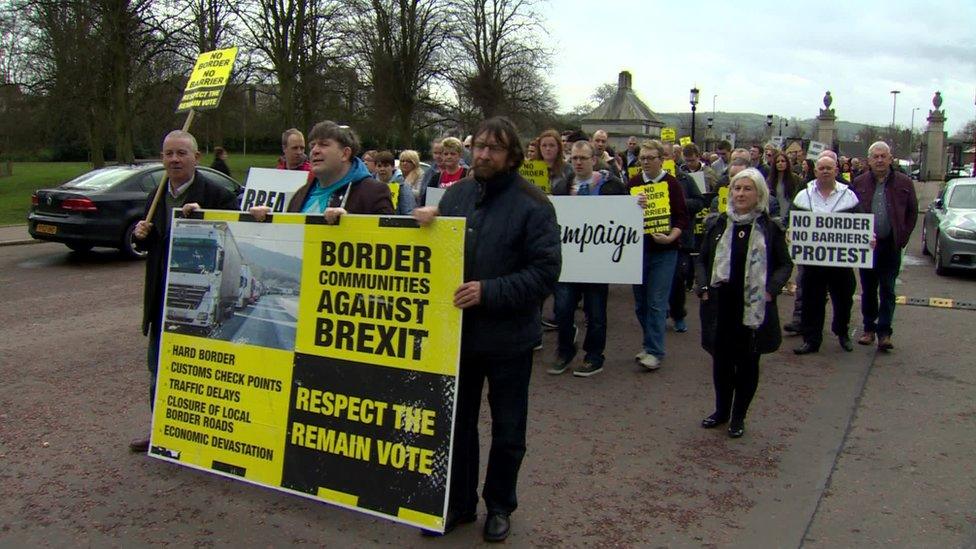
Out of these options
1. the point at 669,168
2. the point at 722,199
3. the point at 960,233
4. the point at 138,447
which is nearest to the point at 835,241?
the point at 722,199

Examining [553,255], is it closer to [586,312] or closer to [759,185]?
[759,185]

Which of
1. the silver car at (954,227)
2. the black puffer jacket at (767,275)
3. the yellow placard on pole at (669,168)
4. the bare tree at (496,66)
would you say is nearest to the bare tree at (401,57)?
the bare tree at (496,66)

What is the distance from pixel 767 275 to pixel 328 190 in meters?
2.93

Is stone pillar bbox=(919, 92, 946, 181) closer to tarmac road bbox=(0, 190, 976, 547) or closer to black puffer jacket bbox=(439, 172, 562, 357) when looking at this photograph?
tarmac road bbox=(0, 190, 976, 547)

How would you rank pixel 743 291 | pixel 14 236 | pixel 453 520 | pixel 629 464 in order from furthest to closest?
pixel 14 236
pixel 743 291
pixel 629 464
pixel 453 520

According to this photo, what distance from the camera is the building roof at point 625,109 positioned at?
1667 inches

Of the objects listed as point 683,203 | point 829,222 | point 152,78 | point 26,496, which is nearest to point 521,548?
point 26,496

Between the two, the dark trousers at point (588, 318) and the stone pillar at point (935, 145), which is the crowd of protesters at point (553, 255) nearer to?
the dark trousers at point (588, 318)

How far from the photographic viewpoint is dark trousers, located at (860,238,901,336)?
7605mm

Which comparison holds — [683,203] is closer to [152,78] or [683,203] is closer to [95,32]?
[95,32]

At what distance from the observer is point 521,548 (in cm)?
369

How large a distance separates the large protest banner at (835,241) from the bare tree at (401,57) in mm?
32042

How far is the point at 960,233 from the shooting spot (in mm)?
12781

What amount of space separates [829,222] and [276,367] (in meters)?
5.78
